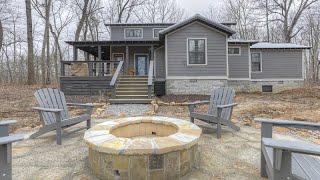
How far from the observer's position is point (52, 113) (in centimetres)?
488

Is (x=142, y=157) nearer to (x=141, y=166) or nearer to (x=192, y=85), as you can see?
(x=141, y=166)

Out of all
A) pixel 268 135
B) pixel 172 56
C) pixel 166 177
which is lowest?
pixel 166 177

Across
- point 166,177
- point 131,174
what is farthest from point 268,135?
point 131,174

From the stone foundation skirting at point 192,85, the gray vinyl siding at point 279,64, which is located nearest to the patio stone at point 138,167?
the stone foundation skirting at point 192,85

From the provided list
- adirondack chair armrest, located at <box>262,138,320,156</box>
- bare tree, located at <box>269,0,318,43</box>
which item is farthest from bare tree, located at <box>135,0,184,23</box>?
adirondack chair armrest, located at <box>262,138,320,156</box>

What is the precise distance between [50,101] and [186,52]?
936cm

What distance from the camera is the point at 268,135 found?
120 inches

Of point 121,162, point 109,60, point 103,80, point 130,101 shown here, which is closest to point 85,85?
point 103,80

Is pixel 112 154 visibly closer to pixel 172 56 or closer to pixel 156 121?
pixel 156 121

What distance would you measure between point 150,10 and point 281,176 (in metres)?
30.5

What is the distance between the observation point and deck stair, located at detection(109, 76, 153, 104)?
10.4 meters

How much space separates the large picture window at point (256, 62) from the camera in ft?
55.2

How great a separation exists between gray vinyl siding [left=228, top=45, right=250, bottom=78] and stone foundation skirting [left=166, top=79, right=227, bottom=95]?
2895 millimetres

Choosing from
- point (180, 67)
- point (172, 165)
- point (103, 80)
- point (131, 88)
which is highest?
point (180, 67)
